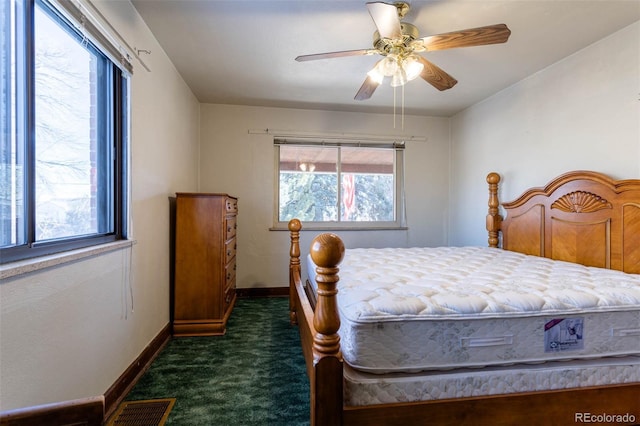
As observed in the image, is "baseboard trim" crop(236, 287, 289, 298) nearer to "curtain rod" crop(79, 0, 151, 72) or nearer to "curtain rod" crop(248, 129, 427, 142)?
"curtain rod" crop(248, 129, 427, 142)

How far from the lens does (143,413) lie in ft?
4.79

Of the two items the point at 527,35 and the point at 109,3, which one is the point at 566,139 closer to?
the point at 527,35

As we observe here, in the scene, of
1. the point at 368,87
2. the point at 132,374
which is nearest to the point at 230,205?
the point at 132,374

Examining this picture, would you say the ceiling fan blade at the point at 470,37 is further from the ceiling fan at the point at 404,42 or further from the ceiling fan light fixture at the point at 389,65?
the ceiling fan light fixture at the point at 389,65

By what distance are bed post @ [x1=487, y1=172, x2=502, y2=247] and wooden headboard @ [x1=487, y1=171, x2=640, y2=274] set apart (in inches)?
5.0

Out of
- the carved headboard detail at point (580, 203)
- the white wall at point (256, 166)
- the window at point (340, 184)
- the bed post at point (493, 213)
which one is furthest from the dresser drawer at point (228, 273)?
the carved headboard detail at point (580, 203)

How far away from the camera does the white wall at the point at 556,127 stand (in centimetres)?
195

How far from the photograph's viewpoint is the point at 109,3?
1508 millimetres

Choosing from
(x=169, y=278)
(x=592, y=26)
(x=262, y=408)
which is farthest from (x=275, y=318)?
(x=592, y=26)

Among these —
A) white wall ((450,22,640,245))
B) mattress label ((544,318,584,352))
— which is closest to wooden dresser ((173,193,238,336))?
mattress label ((544,318,584,352))

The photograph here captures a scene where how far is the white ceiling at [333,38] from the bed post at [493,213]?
0.94m

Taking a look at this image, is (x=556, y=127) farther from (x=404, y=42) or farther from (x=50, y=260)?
(x=50, y=260)

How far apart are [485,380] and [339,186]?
285 cm

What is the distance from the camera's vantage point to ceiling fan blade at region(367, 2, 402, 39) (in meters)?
1.39
